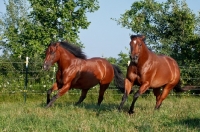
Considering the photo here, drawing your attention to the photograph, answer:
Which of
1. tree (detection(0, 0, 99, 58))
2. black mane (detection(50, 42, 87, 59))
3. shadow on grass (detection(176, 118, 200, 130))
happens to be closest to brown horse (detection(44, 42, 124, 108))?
black mane (detection(50, 42, 87, 59))

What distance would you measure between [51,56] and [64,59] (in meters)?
0.46

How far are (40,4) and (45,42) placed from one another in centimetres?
209

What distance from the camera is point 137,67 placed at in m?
9.18

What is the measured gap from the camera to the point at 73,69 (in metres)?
10.9

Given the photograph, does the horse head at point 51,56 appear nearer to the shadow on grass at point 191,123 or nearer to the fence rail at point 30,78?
the fence rail at point 30,78

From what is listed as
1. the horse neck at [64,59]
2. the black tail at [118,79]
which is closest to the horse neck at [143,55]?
the horse neck at [64,59]

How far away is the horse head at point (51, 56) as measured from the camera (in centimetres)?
1048

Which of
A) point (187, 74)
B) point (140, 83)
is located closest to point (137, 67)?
point (140, 83)

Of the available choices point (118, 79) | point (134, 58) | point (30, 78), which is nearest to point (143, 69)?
point (134, 58)

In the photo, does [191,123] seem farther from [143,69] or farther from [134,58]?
[143,69]

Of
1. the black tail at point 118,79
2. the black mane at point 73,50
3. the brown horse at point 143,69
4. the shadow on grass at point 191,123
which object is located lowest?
the shadow on grass at point 191,123

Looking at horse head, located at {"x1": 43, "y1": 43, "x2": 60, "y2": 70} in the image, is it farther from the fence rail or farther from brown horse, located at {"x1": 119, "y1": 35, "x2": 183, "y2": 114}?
the fence rail

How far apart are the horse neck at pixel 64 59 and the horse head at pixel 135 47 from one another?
8.22 feet

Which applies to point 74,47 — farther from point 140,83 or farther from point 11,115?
point 11,115
